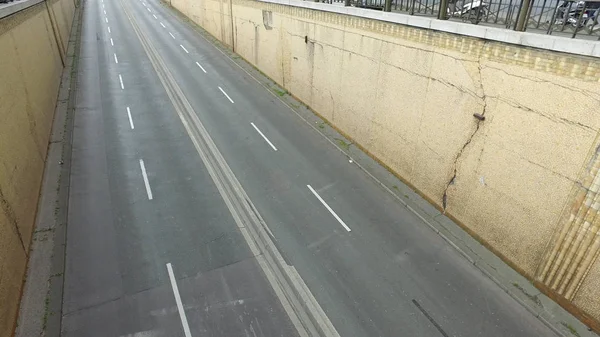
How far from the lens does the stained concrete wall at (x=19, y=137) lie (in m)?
8.38

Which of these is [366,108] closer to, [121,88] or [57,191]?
[57,191]

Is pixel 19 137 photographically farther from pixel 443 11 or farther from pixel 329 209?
pixel 443 11

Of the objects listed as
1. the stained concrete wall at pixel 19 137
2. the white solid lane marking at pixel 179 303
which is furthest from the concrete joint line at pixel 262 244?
the stained concrete wall at pixel 19 137

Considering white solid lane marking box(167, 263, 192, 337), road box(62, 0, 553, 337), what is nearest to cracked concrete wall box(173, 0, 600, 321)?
road box(62, 0, 553, 337)

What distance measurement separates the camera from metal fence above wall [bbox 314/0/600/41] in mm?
8055

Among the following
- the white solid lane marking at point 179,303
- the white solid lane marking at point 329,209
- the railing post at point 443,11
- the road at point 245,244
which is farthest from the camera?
the white solid lane marking at point 329,209

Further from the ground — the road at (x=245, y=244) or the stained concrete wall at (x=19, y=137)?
the stained concrete wall at (x=19, y=137)

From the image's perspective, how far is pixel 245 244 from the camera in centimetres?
1052

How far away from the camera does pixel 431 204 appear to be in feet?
40.7

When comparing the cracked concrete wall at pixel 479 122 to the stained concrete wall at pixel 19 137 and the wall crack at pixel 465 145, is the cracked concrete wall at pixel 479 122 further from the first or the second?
the stained concrete wall at pixel 19 137

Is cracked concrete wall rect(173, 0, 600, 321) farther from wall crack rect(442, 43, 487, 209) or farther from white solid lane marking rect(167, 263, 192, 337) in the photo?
white solid lane marking rect(167, 263, 192, 337)

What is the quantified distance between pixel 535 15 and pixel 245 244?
1043 centimetres

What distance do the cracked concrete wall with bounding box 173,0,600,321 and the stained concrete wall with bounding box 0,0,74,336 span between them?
41.6 ft

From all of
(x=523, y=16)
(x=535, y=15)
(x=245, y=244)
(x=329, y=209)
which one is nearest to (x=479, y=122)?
(x=523, y=16)
